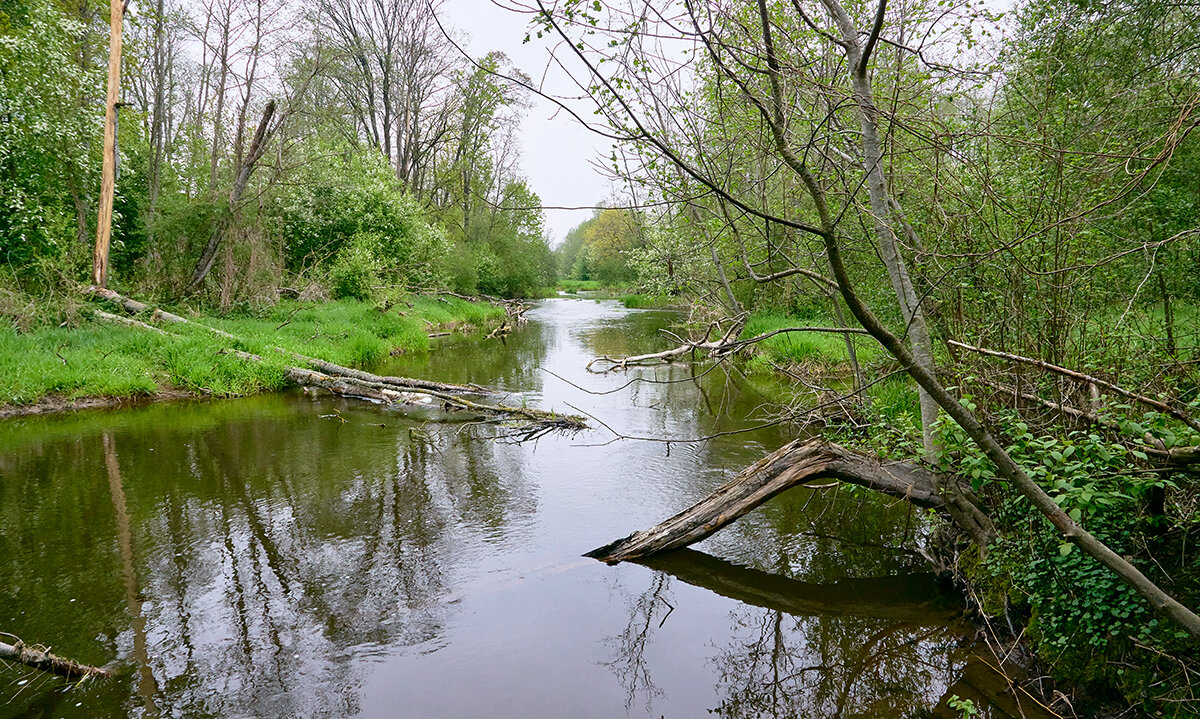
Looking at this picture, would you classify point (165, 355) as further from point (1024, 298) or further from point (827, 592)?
point (1024, 298)

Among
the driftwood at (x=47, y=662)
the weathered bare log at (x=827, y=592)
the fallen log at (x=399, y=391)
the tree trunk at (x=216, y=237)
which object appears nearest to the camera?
the driftwood at (x=47, y=662)

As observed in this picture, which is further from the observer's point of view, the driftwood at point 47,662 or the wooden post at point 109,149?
the wooden post at point 109,149

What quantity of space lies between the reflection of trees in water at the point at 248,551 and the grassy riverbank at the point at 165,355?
7.12ft

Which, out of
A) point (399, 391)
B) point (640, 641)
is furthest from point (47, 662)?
point (399, 391)

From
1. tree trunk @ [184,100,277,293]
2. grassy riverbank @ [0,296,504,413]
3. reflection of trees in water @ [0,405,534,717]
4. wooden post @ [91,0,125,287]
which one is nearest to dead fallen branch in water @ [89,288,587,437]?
grassy riverbank @ [0,296,504,413]

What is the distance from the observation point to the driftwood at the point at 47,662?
3.25 metres

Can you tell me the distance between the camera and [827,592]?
16.3 ft

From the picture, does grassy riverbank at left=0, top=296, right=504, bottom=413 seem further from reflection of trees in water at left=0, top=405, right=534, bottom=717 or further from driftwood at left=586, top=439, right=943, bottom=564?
driftwood at left=586, top=439, right=943, bottom=564

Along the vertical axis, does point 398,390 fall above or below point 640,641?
above

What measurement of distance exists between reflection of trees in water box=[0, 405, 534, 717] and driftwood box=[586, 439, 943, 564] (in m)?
1.48

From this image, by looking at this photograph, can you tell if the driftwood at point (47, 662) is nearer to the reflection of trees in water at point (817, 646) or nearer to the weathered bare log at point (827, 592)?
the reflection of trees in water at point (817, 646)

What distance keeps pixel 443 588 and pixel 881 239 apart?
4.08 m

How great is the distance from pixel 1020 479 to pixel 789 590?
2.96m

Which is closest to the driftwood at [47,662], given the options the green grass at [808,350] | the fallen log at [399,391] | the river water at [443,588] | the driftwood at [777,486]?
the river water at [443,588]
